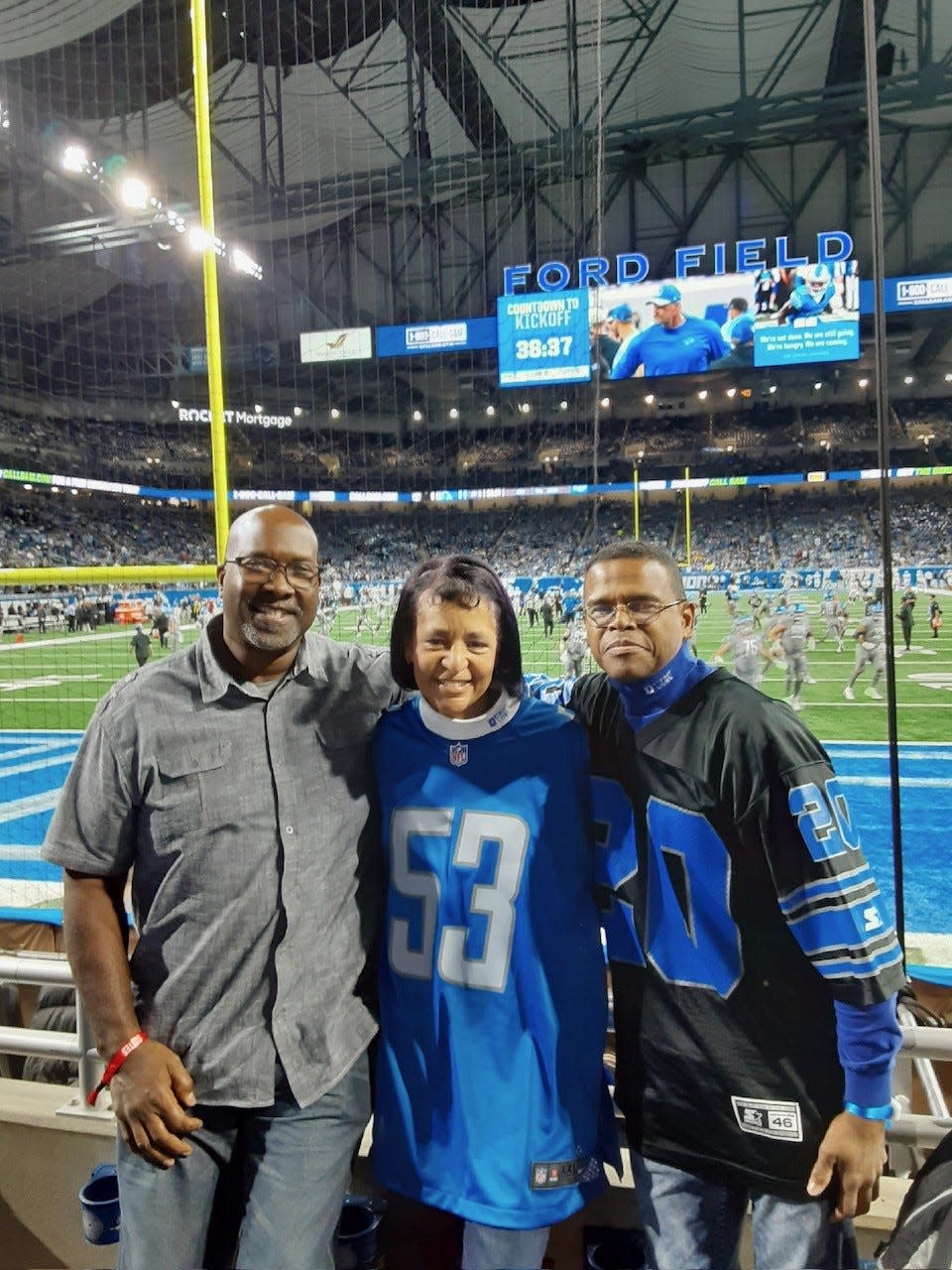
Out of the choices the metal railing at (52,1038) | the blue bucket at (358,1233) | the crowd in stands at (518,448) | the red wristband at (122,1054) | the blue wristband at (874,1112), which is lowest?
the blue bucket at (358,1233)

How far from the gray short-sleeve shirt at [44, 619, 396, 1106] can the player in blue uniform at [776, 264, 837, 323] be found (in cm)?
2520

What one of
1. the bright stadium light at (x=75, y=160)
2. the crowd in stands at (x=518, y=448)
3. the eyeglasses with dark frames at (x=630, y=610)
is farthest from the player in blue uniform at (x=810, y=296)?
the eyeglasses with dark frames at (x=630, y=610)

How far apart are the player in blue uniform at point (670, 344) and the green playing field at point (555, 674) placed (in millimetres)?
9469

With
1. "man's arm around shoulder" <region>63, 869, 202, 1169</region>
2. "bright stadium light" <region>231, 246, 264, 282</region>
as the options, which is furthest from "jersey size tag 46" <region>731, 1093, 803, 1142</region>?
"bright stadium light" <region>231, 246, 264, 282</region>

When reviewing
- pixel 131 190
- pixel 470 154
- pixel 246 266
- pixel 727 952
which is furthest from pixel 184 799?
pixel 470 154

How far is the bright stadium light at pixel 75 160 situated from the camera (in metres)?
14.8

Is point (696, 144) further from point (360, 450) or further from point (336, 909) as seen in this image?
point (336, 909)

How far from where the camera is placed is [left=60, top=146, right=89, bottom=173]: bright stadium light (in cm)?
1475

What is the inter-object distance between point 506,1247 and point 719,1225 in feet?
1.15

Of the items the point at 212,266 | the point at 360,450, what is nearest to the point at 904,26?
the point at 360,450

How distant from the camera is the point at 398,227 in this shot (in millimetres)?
23609

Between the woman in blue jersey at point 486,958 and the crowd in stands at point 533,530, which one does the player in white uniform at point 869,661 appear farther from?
the woman in blue jersey at point 486,958

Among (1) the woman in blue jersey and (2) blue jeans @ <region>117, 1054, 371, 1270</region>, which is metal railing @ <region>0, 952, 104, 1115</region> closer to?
(2) blue jeans @ <region>117, 1054, 371, 1270</region>

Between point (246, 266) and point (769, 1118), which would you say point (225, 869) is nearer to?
point (769, 1118)
